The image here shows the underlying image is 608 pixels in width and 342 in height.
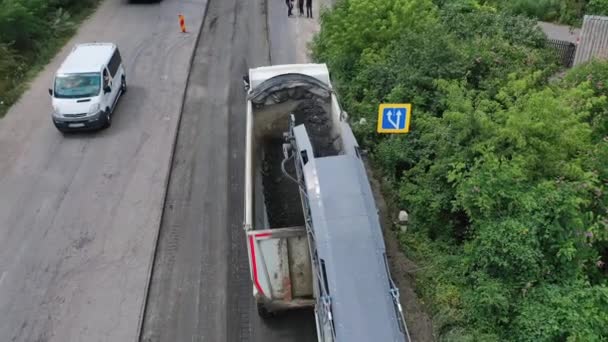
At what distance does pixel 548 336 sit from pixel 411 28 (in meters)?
11.9

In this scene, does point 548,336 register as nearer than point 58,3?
Yes

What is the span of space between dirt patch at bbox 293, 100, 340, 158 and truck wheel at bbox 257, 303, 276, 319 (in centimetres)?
358

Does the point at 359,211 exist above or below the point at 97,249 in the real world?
above

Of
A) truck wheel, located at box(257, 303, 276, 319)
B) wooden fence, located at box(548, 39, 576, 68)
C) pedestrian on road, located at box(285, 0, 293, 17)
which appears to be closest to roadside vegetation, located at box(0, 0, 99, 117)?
pedestrian on road, located at box(285, 0, 293, 17)

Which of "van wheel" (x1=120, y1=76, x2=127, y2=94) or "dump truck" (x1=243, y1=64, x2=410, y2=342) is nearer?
"dump truck" (x1=243, y1=64, x2=410, y2=342)

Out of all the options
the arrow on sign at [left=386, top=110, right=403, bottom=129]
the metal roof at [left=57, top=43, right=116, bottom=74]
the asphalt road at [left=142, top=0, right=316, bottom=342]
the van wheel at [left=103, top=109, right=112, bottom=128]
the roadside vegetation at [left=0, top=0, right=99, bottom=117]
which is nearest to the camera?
the asphalt road at [left=142, top=0, right=316, bottom=342]

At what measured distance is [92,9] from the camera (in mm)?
28672

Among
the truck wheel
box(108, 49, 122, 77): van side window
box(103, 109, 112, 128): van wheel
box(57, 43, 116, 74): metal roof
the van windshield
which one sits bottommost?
the truck wheel

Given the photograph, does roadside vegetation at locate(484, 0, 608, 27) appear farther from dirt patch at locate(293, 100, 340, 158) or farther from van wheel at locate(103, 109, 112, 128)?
van wheel at locate(103, 109, 112, 128)

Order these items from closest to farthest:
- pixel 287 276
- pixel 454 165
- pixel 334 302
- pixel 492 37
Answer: pixel 334 302, pixel 287 276, pixel 454 165, pixel 492 37

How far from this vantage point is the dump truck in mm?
8016

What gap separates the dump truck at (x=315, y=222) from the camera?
26.3 feet

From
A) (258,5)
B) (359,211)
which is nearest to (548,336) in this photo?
(359,211)

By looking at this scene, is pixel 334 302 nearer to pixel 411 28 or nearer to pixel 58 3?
pixel 411 28
